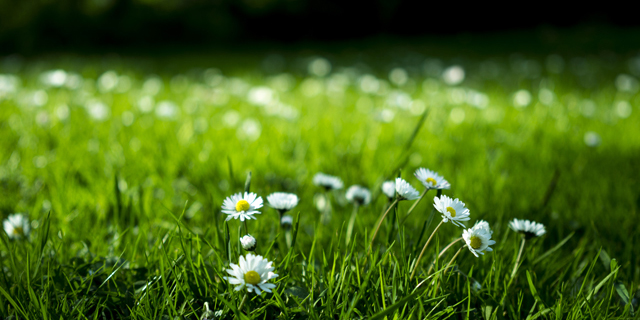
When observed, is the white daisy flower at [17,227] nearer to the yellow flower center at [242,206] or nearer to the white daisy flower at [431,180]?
the yellow flower center at [242,206]

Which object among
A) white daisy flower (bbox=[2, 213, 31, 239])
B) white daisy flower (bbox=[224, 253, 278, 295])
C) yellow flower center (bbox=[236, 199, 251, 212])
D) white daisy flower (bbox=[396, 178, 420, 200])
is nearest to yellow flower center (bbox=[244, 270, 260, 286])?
white daisy flower (bbox=[224, 253, 278, 295])

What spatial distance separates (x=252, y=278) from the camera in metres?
0.69

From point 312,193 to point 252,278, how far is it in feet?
2.87

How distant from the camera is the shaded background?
6324 mm

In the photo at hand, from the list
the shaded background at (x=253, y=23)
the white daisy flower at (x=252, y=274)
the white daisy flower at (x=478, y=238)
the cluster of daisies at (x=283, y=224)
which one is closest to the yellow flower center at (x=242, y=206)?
the cluster of daisies at (x=283, y=224)

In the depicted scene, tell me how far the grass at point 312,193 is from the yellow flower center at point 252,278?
0.08m

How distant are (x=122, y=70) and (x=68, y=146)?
2627mm

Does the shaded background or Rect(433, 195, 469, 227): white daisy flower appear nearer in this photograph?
Rect(433, 195, 469, 227): white daisy flower

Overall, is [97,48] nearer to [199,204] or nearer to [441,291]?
[199,204]

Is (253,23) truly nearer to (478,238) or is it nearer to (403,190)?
(403,190)

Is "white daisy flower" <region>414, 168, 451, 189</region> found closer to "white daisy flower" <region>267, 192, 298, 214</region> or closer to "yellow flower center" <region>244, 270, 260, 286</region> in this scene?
"white daisy flower" <region>267, 192, 298, 214</region>

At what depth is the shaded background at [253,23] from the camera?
632 centimetres

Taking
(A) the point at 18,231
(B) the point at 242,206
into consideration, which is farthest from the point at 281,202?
(A) the point at 18,231

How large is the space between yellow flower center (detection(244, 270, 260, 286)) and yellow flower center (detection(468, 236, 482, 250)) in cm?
38
